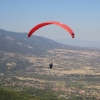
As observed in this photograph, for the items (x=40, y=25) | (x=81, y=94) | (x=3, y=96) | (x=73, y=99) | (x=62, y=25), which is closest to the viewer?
(x=62, y=25)

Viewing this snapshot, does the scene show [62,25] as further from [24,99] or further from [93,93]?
[93,93]

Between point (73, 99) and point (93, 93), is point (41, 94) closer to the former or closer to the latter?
point (73, 99)

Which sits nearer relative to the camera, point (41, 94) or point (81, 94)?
point (41, 94)

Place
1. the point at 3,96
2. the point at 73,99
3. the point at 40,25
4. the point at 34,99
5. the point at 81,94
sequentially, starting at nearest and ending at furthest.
→ the point at 40,25 < the point at 3,96 < the point at 34,99 < the point at 73,99 < the point at 81,94

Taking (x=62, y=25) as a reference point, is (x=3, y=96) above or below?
below

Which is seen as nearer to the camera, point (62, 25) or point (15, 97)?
point (62, 25)

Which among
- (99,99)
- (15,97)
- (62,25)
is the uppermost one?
(62,25)

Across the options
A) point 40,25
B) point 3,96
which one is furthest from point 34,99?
point 40,25

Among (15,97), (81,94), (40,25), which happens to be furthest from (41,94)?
(40,25)

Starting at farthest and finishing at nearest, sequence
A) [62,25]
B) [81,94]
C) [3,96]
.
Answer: [81,94], [3,96], [62,25]
